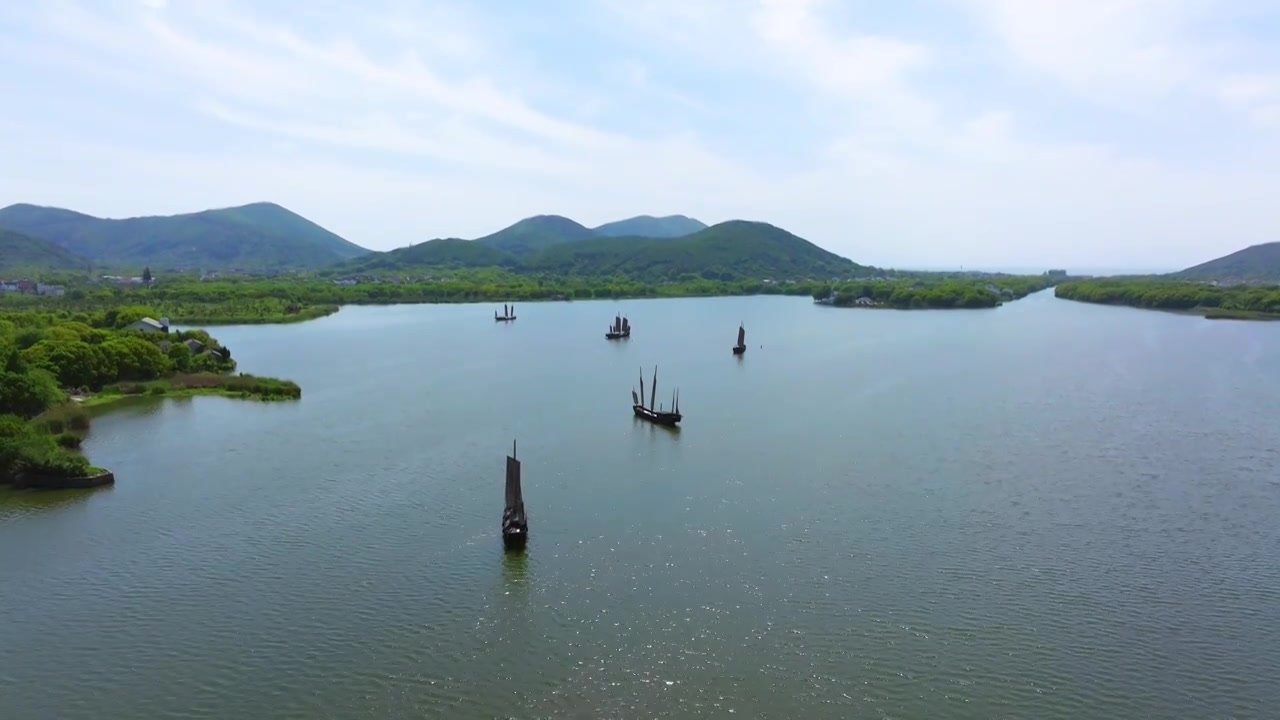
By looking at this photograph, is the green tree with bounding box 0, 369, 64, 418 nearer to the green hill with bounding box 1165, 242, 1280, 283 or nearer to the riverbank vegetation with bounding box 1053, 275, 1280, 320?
the riverbank vegetation with bounding box 1053, 275, 1280, 320

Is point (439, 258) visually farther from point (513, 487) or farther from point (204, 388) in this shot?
point (513, 487)

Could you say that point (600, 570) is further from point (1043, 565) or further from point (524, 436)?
point (524, 436)

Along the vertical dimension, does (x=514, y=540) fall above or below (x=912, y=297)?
below

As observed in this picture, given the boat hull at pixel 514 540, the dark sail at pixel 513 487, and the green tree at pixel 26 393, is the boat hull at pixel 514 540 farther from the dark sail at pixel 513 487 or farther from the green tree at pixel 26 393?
the green tree at pixel 26 393

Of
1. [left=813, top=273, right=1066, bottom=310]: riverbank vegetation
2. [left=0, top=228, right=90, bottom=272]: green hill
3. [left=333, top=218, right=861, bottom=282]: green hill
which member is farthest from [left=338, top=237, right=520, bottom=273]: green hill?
[left=813, top=273, right=1066, bottom=310]: riverbank vegetation

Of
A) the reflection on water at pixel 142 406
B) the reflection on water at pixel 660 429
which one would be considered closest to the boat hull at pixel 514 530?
the reflection on water at pixel 660 429

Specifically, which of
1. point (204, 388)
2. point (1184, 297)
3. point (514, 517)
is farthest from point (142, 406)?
point (1184, 297)
